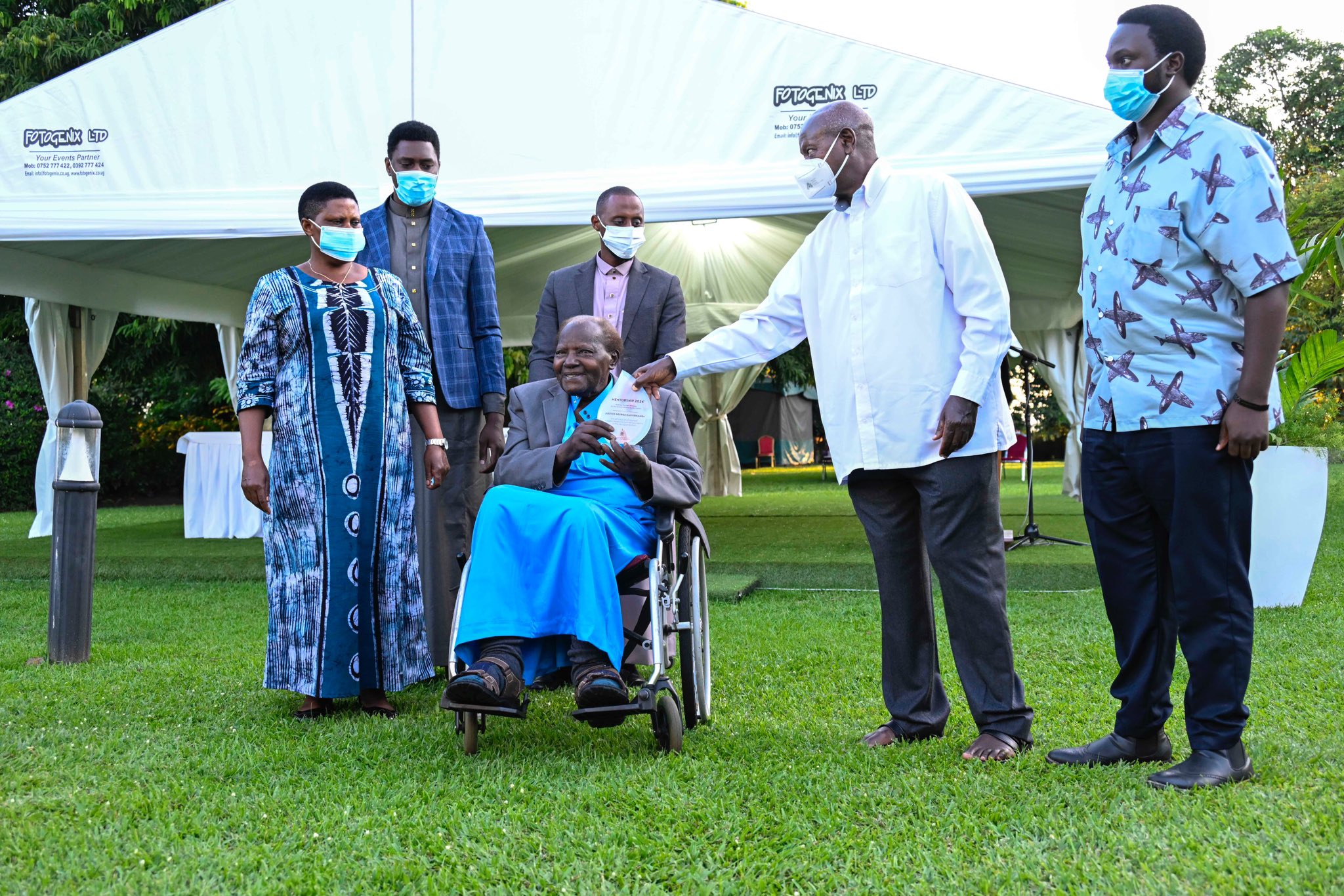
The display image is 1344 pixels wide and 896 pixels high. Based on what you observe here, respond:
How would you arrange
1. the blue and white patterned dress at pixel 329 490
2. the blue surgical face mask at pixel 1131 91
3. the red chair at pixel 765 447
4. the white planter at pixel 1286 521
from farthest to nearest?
1. the red chair at pixel 765 447
2. the white planter at pixel 1286 521
3. the blue and white patterned dress at pixel 329 490
4. the blue surgical face mask at pixel 1131 91

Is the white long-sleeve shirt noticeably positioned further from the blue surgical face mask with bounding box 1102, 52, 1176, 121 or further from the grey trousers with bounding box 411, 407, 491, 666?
the grey trousers with bounding box 411, 407, 491, 666

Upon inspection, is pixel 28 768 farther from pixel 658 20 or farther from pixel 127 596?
pixel 658 20

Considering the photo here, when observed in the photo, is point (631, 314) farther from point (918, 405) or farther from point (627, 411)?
point (918, 405)

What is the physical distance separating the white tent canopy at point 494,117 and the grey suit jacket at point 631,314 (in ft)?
7.09

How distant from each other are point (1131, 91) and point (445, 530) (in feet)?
9.13

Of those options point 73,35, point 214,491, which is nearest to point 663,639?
point 214,491

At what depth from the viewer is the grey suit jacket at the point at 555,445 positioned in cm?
324

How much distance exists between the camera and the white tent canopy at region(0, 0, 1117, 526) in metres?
6.20

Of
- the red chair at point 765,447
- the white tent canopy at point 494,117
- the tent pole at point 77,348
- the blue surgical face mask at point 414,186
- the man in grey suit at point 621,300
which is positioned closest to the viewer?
the blue surgical face mask at point 414,186

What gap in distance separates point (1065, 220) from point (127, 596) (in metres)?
6.52

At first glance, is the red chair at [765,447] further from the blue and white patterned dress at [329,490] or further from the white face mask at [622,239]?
the blue and white patterned dress at [329,490]

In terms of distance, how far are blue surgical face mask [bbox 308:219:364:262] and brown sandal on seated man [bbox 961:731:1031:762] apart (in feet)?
7.81

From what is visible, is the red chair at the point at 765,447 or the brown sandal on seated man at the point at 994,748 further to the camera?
the red chair at the point at 765,447

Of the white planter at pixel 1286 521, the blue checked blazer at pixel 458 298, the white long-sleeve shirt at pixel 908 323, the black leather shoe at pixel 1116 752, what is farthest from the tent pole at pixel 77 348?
the black leather shoe at pixel 1116 752
